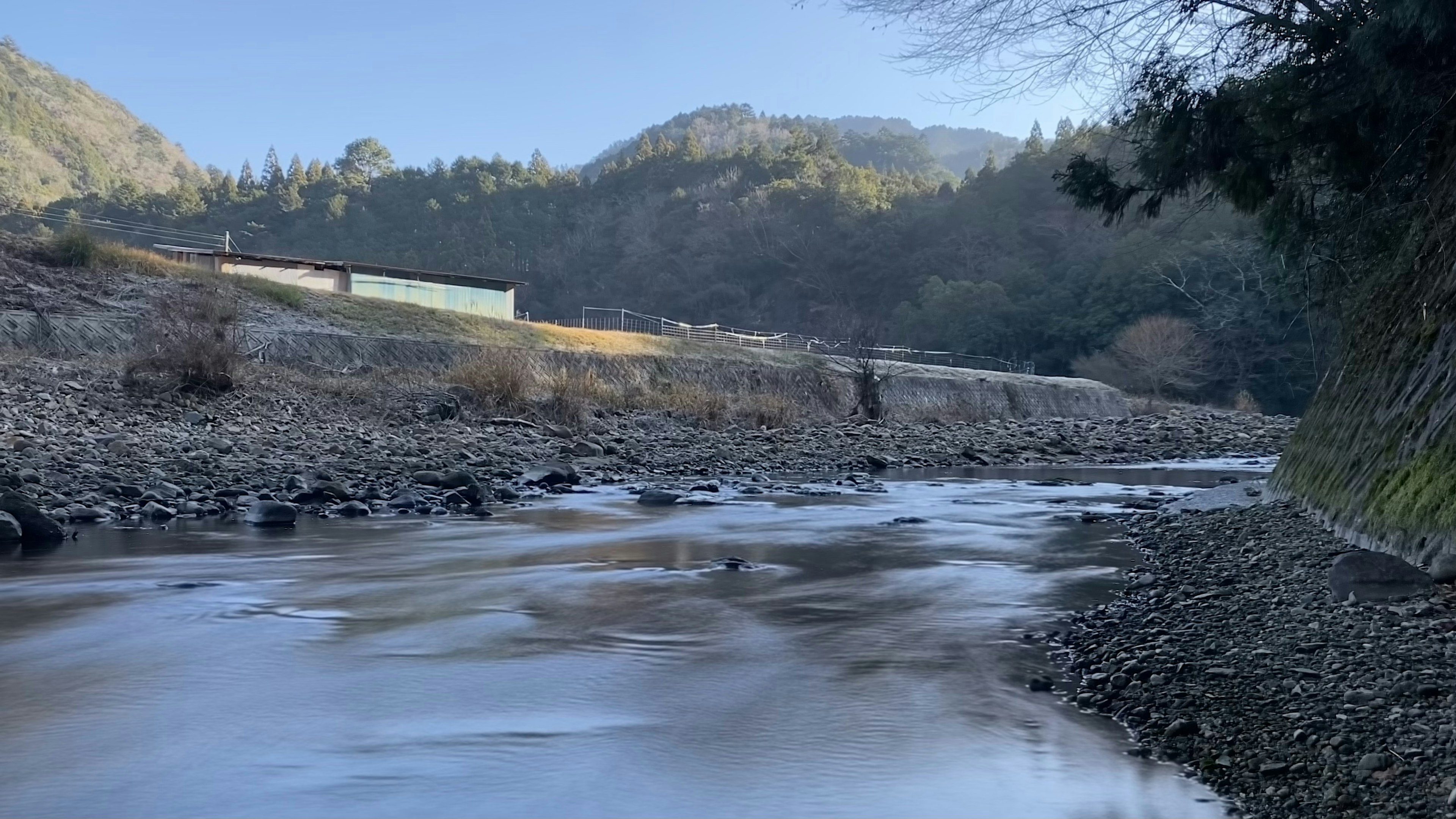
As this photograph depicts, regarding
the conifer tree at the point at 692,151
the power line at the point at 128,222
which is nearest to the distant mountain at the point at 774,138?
the conifer tree at the point at 692,151

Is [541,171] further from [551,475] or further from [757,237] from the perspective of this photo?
[551,475]

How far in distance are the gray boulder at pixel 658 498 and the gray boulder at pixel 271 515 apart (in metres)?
4.20

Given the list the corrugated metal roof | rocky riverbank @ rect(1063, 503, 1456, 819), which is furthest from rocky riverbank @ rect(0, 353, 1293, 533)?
the corrugated metal roof

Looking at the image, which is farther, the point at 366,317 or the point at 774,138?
the point at 774,138

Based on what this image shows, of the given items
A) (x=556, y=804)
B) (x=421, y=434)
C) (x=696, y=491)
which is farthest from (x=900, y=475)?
(x=556, y=804)

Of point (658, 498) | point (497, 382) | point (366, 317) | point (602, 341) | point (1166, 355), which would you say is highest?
point (366, 317)

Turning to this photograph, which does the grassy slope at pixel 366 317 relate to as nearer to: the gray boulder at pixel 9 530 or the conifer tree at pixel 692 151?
the gray boulder at pixel 9 530

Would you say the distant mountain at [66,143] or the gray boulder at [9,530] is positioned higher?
the distant mountain at [66,143]

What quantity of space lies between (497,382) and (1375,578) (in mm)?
19023

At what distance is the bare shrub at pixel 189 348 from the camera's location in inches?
749

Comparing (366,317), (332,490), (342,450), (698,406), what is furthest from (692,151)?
(332,490)

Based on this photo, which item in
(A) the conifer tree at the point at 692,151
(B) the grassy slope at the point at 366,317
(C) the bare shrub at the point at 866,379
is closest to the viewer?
(B) the grassy slope at the point at 366,317

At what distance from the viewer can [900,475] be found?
19891 mm

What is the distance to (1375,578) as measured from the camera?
19.2 feet
